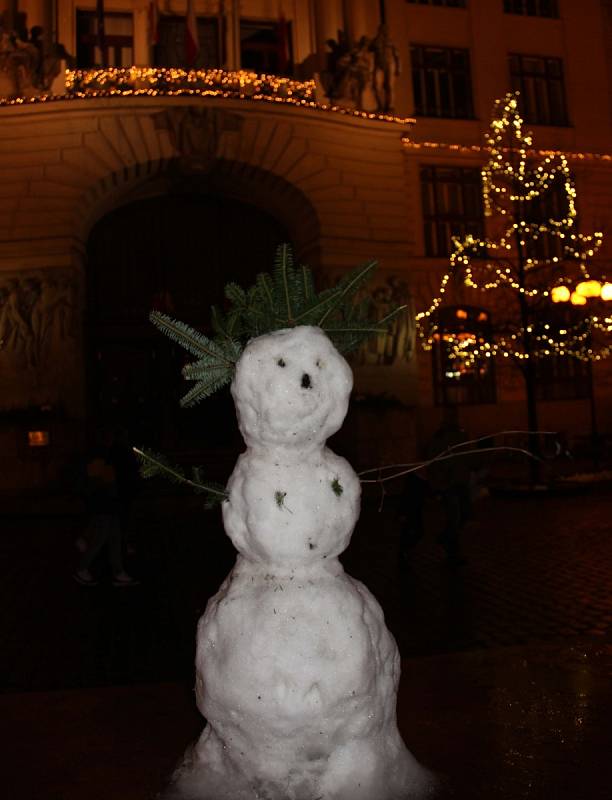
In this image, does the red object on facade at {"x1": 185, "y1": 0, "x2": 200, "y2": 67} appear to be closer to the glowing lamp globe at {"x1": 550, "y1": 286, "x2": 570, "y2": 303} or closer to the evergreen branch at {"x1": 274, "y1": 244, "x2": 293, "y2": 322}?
the glowing lamp globe at {"x1": 550, "y1": 286, "x2": 570, "y2": 303}

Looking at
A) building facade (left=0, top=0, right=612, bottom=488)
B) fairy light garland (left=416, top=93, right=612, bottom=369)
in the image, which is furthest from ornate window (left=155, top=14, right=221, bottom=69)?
fairy light garland (left=416, top=93, right=612, bottom=369)

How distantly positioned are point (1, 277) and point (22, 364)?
6.86 ft

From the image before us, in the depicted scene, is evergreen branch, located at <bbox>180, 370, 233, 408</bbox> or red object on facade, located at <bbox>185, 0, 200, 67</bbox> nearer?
evergreen branch, located at <bbox>180, 370, 233, 408</bbox>

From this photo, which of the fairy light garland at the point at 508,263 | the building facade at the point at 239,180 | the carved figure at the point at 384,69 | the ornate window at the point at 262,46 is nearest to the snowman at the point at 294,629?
the building facade at the point at 239,180

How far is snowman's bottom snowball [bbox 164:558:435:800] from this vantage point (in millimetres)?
2635

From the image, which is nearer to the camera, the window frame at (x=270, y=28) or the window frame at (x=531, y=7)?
the window frame at (x=270, y=28)

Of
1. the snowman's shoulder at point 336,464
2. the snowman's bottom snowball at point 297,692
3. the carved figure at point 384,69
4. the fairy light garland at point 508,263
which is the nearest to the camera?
the snowman's bottom snowball at point 297,692

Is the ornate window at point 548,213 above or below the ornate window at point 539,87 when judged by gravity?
below

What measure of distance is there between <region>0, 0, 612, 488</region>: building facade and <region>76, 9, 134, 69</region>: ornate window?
0.05 meters

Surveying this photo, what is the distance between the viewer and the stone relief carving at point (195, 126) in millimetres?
17625

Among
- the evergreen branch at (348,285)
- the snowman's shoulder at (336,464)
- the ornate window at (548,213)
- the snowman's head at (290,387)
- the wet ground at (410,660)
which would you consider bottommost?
the wet ground at (410,660)

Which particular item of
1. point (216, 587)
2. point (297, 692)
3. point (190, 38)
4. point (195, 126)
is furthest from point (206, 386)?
point (190, 38)

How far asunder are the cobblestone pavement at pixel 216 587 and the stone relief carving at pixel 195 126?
9.66 metres

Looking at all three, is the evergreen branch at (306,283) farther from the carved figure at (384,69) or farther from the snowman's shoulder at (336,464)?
the carved figure at (384,69)
